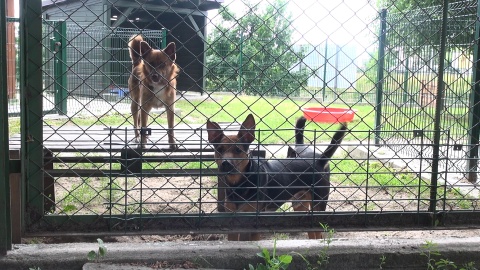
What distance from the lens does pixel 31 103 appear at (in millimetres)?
2809

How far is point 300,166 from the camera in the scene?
14.8 feet

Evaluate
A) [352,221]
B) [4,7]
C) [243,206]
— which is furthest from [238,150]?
[4,7]

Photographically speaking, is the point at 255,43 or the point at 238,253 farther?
the point at 255,43

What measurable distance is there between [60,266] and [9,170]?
0.59 m

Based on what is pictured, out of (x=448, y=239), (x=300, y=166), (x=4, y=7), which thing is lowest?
(x=448, y=239)

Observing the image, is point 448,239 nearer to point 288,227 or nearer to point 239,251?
point 288,227

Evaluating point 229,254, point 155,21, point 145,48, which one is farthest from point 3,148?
point 145,48

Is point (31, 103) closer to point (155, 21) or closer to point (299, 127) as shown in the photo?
point (155, 21)

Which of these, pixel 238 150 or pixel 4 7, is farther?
pixel 238 150

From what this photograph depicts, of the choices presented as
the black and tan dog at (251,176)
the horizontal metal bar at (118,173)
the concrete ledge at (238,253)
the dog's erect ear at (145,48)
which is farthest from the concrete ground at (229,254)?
the dog's erect ear at (145,48)

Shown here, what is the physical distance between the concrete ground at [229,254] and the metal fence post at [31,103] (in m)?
0.29

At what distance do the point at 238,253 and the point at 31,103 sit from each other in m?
1.42

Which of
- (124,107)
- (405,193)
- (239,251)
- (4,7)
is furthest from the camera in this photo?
(124,107)

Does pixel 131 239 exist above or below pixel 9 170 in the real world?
below
